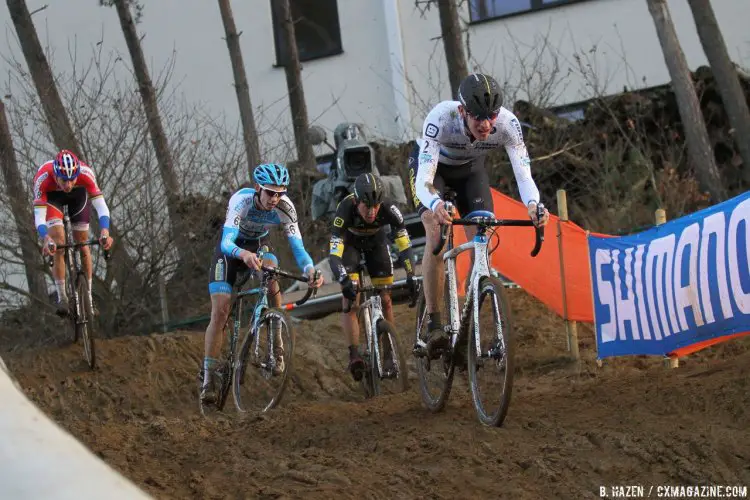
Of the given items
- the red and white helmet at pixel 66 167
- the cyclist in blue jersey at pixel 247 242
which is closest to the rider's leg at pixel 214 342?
the cyclist in blue jersey at pixel 247 242

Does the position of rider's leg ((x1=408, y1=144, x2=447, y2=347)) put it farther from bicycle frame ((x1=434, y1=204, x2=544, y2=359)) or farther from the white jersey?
the white jersey

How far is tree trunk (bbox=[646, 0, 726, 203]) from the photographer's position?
17.6m

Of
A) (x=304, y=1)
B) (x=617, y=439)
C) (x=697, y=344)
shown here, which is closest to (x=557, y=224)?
(x=697, y=344)

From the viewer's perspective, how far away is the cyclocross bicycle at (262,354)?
370 inches

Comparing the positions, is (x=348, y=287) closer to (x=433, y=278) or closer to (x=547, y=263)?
(x=433, y=278)

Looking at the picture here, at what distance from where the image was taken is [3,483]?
7.24 feet

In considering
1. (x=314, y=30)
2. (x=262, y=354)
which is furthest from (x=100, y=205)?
(x=314, y=30)

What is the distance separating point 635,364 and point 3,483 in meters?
9.74

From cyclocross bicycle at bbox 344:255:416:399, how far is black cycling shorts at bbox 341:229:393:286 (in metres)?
0.08

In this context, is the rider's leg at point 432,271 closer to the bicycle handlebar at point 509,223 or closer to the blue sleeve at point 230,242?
the bicycle handlebar at point 509,223

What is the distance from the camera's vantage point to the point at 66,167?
11.6 m

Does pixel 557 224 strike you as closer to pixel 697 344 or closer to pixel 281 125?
pixel 697 344

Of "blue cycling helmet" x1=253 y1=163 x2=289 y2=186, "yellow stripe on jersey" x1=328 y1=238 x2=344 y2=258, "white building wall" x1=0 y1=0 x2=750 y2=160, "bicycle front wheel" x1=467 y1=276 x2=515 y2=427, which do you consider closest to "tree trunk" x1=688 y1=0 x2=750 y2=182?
"white building wall" x1=0 y1=0 x2=750 y2=160

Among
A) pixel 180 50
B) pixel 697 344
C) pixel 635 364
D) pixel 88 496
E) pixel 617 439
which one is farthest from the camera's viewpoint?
pixel 180 50
